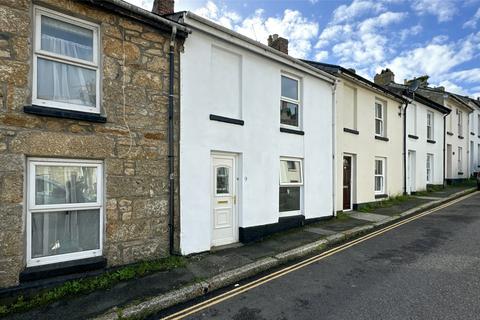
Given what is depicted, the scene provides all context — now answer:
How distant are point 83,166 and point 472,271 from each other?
23.7 feet

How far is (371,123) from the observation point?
12.8m

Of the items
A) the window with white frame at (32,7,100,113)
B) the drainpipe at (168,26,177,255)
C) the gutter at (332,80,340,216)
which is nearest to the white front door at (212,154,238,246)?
the drainpipe at (168,26,177,255)

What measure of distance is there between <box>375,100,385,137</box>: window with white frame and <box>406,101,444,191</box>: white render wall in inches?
105

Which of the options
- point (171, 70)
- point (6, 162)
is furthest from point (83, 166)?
point (171, 70)

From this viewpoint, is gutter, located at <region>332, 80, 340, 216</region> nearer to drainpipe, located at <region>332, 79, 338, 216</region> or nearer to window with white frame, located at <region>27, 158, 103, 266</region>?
drainpipe, located at <region>332, 79, 338, 216</region>

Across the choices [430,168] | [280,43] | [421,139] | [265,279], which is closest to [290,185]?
[265,279]

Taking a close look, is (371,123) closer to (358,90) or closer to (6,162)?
(358,90)

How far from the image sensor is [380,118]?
539 inches

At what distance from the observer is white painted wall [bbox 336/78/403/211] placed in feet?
36.2

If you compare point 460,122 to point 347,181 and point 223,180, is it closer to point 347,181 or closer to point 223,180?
point 347,181

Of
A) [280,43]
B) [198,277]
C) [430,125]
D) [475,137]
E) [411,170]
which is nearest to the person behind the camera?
[198,277]

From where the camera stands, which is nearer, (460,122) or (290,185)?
(290,185)

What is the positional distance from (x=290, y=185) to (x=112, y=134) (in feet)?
18.0

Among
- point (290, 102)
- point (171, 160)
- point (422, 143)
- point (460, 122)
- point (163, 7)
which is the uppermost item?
point (163, 7)
